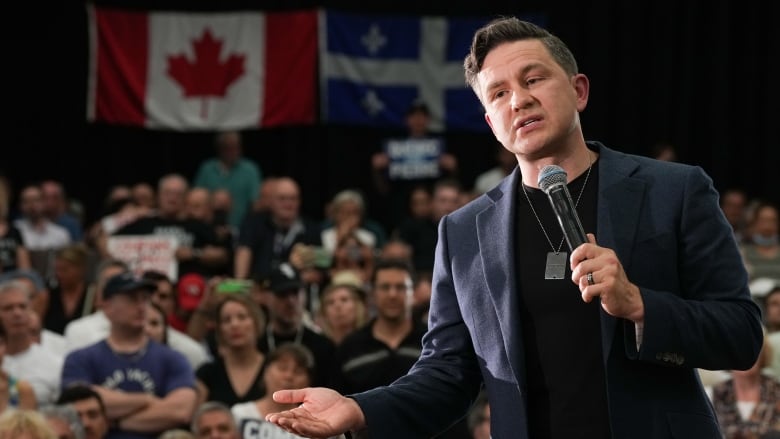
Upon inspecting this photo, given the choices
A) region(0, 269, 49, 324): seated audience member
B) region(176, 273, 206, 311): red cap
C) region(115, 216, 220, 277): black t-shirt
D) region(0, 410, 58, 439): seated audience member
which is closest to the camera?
region(0, 410, 58, 439): seated audience member

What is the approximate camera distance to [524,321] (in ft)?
9.30

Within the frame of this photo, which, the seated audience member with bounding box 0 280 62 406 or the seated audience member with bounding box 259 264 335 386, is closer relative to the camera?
the seated audience member with bounding box 0 280 62 406

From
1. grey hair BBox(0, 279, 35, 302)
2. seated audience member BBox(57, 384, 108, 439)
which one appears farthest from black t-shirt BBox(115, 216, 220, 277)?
seated audience member BBox(57, 384, 108, 439)

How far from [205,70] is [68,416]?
23.9 ft

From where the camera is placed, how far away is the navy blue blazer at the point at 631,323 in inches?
103

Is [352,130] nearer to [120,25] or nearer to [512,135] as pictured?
[120,25]

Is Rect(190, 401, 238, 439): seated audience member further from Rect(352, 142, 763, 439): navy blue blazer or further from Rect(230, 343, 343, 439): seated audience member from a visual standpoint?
Rect(352, 142, 763, 439): navy blue blazer

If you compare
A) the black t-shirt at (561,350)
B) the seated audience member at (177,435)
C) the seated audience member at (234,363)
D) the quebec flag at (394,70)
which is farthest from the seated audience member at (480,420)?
the quebec flag at (394,70)

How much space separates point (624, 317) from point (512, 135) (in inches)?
19.1

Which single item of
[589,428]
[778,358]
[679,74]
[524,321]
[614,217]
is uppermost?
[679,74]

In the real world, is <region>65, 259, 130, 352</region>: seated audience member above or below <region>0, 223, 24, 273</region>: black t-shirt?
below

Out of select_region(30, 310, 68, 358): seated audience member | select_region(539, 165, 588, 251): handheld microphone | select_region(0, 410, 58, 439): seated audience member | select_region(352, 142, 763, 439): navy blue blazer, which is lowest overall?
select_region(0, 410, 58, 439): seated audience member

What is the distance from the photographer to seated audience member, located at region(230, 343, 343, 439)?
6.48m

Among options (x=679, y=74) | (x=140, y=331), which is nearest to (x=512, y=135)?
(x=140, y=331)
